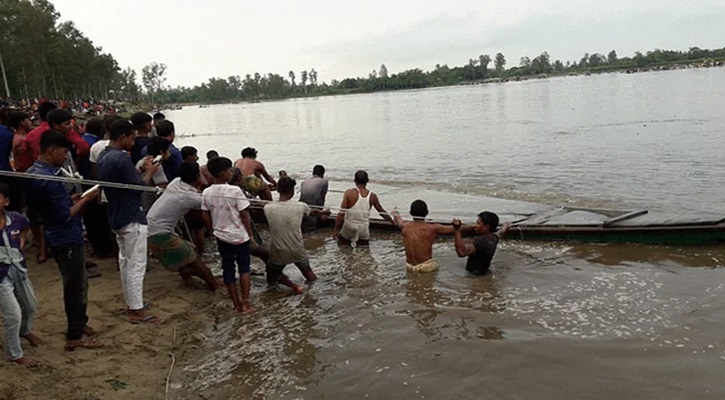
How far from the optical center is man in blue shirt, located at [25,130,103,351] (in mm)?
4383

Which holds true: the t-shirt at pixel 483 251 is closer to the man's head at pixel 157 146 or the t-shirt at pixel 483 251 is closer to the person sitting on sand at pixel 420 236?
the person sitting on sand at pixel 420 236

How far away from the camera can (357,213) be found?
8664 millimetres

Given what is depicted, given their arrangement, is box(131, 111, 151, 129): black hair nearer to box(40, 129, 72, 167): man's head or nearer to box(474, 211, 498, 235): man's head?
box(40, 129, 72, 167): man's head

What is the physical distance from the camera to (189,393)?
4418mm

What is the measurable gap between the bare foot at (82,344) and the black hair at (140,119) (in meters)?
2.93

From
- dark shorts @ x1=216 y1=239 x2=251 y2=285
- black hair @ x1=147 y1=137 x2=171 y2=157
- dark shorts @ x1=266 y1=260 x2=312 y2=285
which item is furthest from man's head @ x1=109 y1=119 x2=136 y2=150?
dark shorts @ x1=266 y1=260 x2=312 y2=285

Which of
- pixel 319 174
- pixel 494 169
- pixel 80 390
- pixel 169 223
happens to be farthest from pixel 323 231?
pixel 494 169

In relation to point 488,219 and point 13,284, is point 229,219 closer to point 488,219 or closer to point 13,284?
point 13,284

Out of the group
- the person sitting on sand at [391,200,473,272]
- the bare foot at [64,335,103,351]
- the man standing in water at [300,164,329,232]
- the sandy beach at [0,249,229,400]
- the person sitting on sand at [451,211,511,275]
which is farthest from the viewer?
the man standing in water at [300,164,329,232]

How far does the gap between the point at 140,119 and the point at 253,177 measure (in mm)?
3028

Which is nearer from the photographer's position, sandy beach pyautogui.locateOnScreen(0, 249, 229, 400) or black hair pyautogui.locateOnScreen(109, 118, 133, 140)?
sandy beach pyautogui.locateOnScreen(0, 249, 229, 400)

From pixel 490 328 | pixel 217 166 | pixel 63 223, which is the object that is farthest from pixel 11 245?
pixel 490 328

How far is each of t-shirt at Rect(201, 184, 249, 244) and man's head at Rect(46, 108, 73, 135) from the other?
1456 millimetres

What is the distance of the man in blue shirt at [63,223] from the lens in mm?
4383
